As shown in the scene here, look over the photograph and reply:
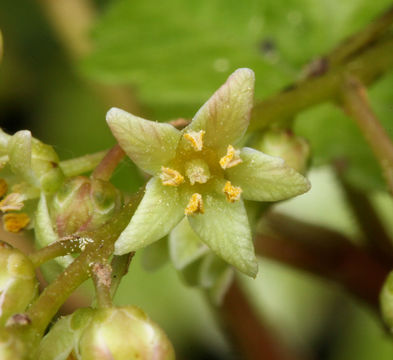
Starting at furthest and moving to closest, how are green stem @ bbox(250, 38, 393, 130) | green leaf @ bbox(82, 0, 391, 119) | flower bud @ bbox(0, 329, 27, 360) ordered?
green leaf @ bbox(82, 0, 391, 119)
green stem @ bbox(250, 38, 393, 130)
flower bud @ bbox(0, 329, 27, 360)

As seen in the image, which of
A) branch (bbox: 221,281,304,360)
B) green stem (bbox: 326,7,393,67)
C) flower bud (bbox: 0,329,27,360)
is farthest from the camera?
branch (bbox: 221,281,304,360)

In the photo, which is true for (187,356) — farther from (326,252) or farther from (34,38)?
(34,38)

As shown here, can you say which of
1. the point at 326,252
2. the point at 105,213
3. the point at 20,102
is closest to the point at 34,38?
the point at 20,102

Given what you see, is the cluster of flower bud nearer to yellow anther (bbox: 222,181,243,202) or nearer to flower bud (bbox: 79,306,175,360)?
flower bud (bbox: 79,306,175,360)

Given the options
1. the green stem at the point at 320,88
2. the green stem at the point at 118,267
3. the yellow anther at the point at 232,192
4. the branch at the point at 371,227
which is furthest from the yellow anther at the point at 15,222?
the branch at the point at 371,227

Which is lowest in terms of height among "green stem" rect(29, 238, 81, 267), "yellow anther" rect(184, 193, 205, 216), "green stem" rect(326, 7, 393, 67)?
"green stem" rect(29, 238, 81, 267)

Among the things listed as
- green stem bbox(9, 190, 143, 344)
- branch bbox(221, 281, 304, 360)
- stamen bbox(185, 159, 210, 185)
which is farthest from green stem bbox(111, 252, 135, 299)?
branch bbox(221, 281, 304, 360)
